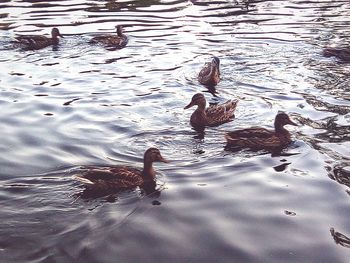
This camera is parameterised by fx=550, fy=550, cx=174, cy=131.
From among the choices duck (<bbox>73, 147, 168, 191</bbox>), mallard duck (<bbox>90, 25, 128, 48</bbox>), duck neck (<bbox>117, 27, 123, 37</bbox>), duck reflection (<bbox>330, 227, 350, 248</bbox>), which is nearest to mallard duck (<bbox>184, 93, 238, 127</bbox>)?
duck (<bbox>73, 147, 168, 191</bbox>)

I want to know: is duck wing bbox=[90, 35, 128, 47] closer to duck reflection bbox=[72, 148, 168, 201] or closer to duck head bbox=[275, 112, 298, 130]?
duck head bbox=[275, 112, 298, 130]

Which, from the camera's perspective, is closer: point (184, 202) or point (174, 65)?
point (184, 202)

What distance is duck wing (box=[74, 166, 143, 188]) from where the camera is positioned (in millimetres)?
8625

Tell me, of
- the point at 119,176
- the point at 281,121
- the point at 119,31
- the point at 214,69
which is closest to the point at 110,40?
the point at 119,31

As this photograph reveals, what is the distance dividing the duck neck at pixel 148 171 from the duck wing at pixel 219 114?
10.4ft

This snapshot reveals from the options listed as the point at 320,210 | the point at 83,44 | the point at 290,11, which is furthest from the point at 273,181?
the point at 290,11

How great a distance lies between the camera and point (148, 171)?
9.19m

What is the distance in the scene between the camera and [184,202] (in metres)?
8.52

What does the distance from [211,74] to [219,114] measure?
9.10ft

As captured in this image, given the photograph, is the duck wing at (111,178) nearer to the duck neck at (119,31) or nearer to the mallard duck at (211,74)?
the mallard duck at (211,74)

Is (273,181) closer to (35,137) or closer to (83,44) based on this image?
(35,137)

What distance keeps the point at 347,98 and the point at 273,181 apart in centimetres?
533

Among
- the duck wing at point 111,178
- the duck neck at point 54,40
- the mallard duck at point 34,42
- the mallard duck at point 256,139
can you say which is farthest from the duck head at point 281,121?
the duck neck at point 54,40

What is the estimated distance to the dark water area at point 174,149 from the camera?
743cm
